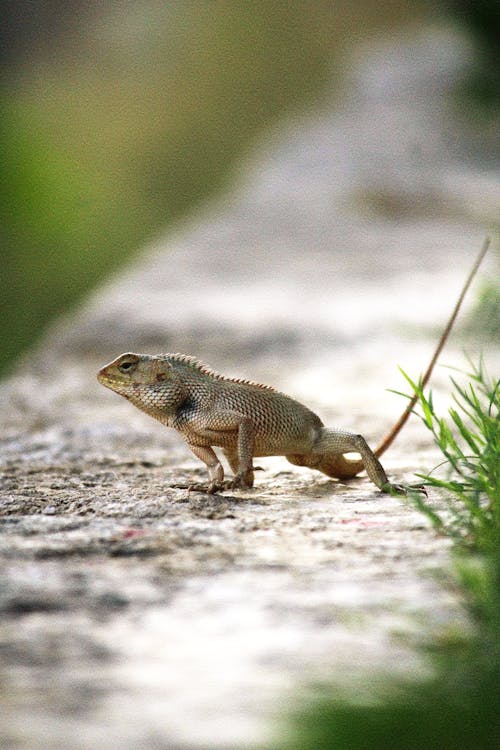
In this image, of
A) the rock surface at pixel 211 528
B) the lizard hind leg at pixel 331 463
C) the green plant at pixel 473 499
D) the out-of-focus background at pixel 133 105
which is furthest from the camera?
the out-of-focus background at pixel 133 105

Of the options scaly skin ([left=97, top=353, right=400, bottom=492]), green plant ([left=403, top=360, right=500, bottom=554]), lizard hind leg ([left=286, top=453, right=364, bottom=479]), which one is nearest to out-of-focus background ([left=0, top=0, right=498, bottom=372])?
lizard hind leg ([left=286, top=453, right=364, bottom=479])

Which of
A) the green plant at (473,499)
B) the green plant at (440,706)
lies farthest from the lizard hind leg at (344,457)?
the green plant at (440,706)

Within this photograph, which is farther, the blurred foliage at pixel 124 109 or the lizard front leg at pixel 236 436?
the blurred foliage at pixel 124 109

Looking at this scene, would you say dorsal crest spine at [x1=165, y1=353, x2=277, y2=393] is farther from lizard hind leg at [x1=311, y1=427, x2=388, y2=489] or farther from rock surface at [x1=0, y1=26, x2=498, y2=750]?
rock surface at [x1=0, y1=26, x2=498, y2=750]

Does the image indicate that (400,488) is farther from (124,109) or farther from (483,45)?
(124,109)

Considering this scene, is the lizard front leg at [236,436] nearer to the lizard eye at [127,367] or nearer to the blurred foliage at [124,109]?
the lizard eye at [127,367]

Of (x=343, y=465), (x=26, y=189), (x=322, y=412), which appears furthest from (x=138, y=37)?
(x=343, y=465)

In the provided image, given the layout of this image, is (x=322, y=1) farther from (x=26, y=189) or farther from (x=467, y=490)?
(x=467, y=490)
